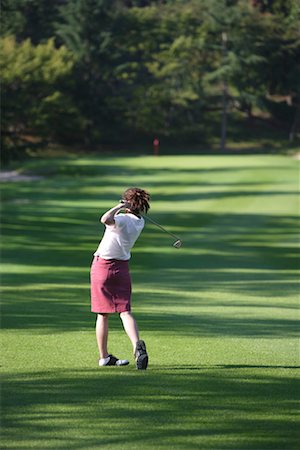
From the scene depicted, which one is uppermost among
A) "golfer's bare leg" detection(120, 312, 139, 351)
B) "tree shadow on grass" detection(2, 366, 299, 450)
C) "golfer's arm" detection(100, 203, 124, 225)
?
"golfer's arm" detection(100, 203, 124, 225)

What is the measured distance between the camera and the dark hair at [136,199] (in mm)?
9852

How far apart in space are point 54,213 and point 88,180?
45.3 feet

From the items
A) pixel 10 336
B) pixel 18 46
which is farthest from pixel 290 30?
pixel 10 336

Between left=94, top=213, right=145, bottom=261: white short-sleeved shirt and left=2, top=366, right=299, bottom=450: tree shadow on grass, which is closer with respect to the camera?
left=2, top=366, right=299, bottom=450: tree shadow on grass

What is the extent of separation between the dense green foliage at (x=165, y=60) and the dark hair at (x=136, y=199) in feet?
237

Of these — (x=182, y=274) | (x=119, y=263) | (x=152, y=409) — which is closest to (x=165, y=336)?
(x=119, y=263)

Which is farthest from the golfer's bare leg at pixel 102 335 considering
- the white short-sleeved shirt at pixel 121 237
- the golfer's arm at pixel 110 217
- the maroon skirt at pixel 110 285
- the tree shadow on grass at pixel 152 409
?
the golfer's arm at pixel 110 217

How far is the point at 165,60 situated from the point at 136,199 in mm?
79938

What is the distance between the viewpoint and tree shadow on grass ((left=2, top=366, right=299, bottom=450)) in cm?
720

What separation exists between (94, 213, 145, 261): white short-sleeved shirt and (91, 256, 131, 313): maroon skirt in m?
0.06

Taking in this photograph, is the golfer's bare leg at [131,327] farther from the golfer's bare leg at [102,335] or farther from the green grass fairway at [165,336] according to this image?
the green grass fairway at [165,336]

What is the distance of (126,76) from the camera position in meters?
86.6

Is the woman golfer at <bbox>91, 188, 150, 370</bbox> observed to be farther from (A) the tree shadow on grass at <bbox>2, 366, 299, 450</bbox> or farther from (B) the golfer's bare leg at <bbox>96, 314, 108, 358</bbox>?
(A) the tree shadow on grass at <bbox>2, 366, 299, 450</bbox>

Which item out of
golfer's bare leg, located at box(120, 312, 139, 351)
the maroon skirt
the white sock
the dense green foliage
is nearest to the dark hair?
the maroon skirt
